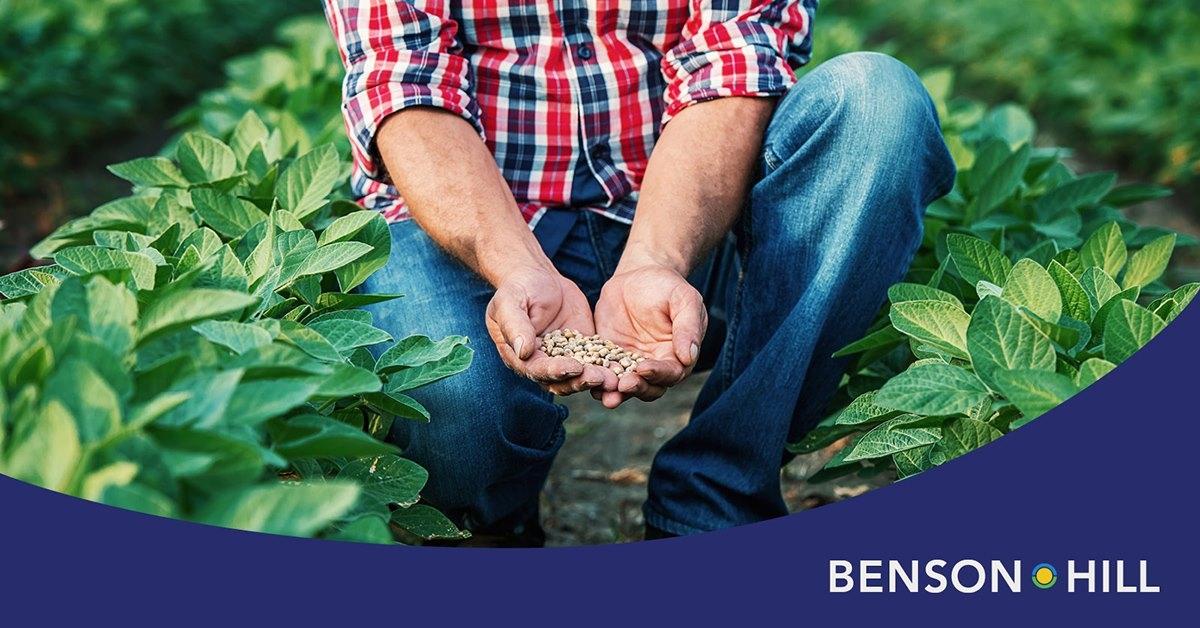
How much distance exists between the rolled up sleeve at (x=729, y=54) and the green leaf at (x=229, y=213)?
733mm

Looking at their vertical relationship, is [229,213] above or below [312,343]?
below

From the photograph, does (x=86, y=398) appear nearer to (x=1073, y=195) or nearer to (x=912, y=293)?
(x=912, y=293)

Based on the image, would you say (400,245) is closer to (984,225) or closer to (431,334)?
(431,334)

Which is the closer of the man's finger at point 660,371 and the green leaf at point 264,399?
the green leaf at point 264,399

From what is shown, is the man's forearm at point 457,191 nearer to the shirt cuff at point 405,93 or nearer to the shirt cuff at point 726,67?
the shirt cuff at point 405,93

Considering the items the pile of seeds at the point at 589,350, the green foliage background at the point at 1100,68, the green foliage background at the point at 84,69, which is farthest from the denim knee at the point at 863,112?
the green foliage background at the point at 84,69

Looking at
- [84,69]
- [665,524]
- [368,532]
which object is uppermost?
[368,532]

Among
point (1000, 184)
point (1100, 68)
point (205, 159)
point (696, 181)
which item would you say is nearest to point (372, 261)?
point (696, 181)

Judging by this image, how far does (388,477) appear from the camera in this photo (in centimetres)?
159

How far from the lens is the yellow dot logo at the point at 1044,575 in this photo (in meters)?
1.31

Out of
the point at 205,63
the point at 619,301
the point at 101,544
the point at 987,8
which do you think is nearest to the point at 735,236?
the point at 619,301

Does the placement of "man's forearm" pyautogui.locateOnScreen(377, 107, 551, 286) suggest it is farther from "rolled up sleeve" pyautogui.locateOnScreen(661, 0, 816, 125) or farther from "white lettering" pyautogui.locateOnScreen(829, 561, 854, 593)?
"white lettering" pyautogui.locateOnScreen(829, 561, 854, 593)

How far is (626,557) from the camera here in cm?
134

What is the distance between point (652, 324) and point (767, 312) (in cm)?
28
